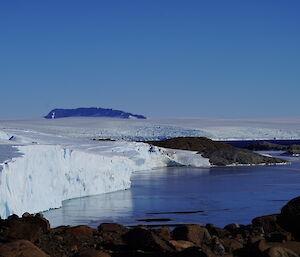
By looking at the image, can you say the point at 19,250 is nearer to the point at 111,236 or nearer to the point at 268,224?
the point at 111,236

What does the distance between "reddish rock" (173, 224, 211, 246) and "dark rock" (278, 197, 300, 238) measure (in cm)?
105

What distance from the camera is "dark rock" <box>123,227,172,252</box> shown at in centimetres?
615

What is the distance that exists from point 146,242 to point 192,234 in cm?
91

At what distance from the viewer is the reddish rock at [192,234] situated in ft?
22.7

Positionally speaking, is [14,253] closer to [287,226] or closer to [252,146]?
[287,226]

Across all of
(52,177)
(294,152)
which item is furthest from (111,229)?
(294,152)

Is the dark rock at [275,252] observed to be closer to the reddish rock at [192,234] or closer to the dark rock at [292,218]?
the reddish rock at [192,234]

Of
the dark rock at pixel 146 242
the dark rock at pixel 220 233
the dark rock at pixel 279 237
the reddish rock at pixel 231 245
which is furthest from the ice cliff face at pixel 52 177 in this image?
the dark rock at pixel 279 237

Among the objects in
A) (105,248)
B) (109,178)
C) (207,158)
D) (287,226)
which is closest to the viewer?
(105,248)

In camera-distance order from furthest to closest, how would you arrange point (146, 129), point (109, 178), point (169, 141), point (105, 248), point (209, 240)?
1. point (146, 129)
2. point (169, 141)
3. point (109, 178)
4. point (209, 240)
5. point (105, 248)

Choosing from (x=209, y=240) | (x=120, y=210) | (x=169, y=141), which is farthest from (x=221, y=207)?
(x=169, y=141)

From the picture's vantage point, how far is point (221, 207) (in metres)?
12.1

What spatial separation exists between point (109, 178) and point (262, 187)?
3591 mm

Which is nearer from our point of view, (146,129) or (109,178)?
(109,178)
